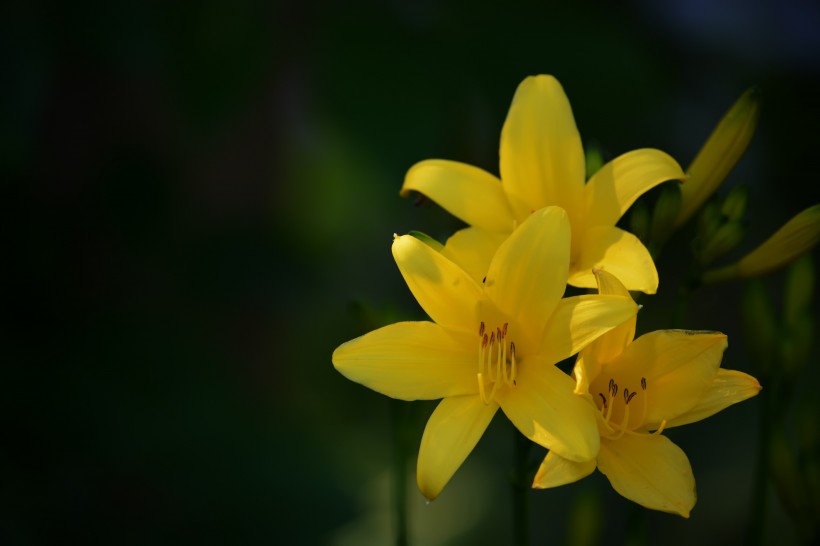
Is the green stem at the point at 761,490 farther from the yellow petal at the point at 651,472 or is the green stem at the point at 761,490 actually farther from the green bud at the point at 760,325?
the yellow petal at the point at 651,472

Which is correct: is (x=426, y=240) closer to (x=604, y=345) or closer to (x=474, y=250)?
(x=474, y=250)

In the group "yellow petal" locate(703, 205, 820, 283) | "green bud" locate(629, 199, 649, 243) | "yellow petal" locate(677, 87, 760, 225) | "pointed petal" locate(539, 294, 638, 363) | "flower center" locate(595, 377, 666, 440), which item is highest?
"yellow petal" locate(677, 87, 760, 225)

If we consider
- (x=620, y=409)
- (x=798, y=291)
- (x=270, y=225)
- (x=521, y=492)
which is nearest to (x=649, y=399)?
(x=620, y=409)

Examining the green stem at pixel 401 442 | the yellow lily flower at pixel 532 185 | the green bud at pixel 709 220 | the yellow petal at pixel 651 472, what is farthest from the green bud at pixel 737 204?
the green stem at pixel 401 442

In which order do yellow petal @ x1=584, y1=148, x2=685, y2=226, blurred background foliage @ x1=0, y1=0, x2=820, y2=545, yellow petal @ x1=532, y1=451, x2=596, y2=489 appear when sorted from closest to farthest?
yellow petal @ x1=532, y1=451, x2=596, y2=489 < yellow petal @ x1=584, y1=148, x2=685, y2=226 < blurred background foliage @ x1=0, y1=0, x2=820, y2=545

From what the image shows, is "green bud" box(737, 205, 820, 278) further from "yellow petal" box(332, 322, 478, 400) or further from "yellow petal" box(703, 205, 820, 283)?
"yellow petal" box(332, 322, 478, 400)

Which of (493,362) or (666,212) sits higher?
(666,212)

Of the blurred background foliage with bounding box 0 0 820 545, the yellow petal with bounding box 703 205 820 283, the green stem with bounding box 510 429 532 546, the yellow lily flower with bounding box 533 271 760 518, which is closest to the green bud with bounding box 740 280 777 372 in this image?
the yellow petal with bounding box 703 205 820 283

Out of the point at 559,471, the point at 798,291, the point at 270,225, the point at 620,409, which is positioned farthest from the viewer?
the point at 270,225
